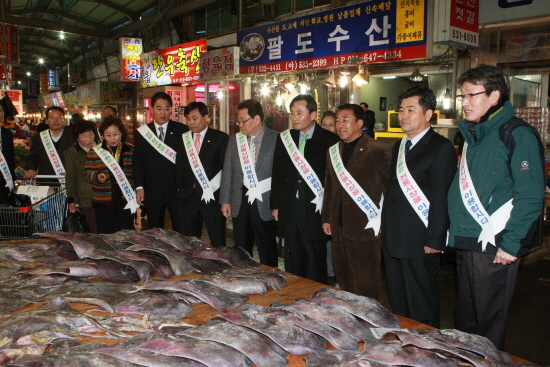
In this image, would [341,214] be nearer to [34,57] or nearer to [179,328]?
[179,328]

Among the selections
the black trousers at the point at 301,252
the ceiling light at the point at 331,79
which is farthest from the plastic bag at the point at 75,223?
the ceiling light at the point at 331,79

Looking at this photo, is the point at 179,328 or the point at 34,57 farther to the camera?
the point at 34,57

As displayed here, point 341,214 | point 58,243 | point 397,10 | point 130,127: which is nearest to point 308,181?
point 341,214

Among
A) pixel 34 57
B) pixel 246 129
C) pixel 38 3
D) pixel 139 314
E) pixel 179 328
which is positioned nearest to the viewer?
pixel 179 328

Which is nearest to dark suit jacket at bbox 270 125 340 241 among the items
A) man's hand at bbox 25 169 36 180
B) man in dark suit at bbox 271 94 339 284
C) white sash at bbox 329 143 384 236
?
man in dark suit at bbox 271 94 339 284

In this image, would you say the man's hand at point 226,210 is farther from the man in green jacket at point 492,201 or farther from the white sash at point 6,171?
the white sash at point 6,171

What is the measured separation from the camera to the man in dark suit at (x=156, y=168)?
203 inches

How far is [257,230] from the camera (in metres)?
4.58

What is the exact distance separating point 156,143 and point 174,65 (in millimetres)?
8672

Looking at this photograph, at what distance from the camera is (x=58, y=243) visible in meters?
3.32

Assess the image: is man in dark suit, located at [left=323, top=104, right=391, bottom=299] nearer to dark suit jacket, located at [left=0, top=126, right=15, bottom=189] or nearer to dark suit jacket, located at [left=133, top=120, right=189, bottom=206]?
dark suit jacket, located at [left=133, top=120, right=189, bottom=206]

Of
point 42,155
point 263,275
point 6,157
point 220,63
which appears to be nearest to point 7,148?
point 6,157

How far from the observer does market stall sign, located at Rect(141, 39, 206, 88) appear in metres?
12.1

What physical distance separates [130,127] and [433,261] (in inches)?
630
